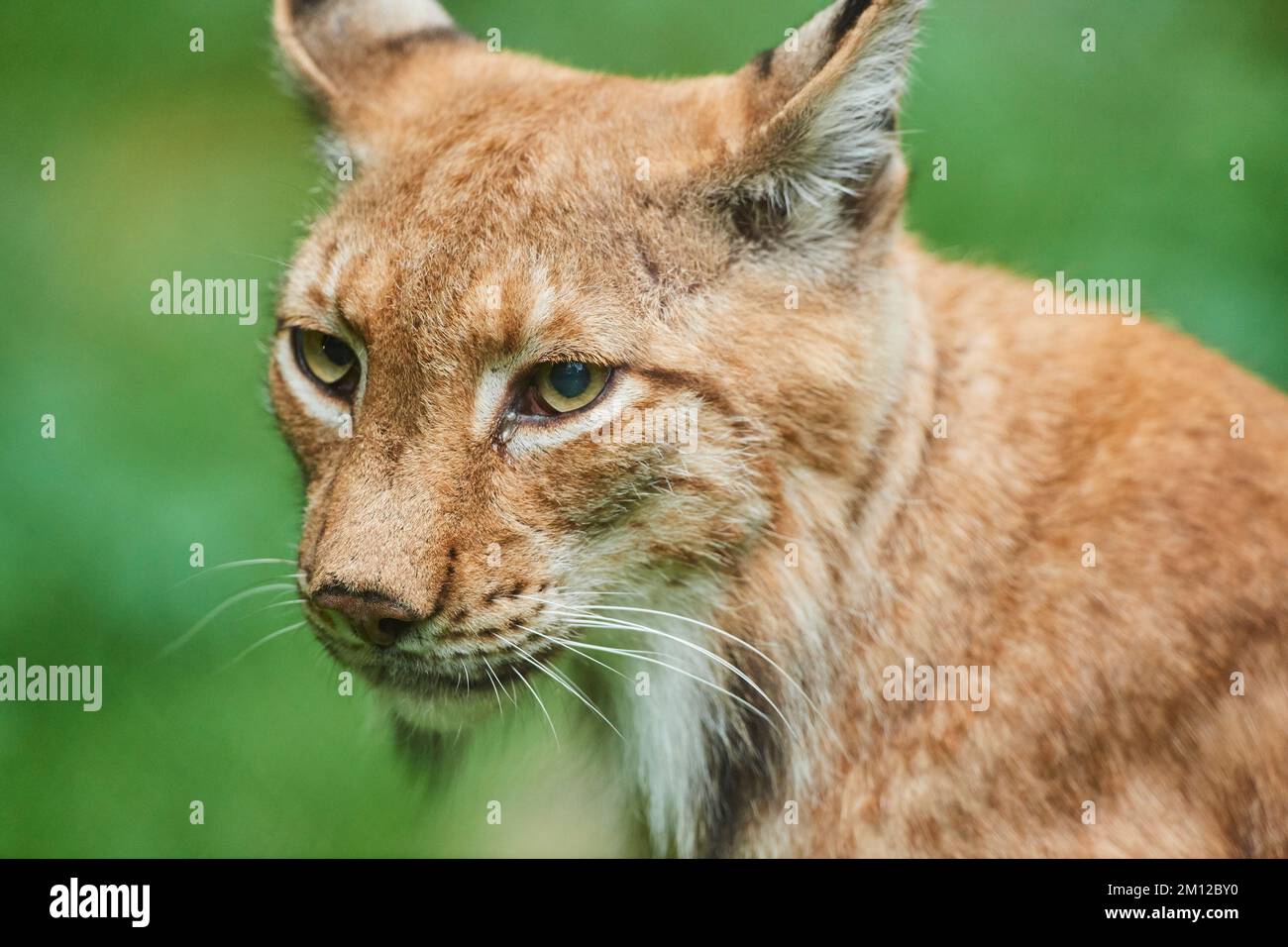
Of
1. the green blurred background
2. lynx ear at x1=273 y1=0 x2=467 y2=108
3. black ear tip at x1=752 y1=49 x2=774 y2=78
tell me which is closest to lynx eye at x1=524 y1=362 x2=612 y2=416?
black ear tip at x1=752 y1=49 x2=774 y2=78

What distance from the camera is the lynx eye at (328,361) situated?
13.9 ft

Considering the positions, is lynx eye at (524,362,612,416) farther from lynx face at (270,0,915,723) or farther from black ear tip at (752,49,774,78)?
black ear tip at (752,49,774,78)

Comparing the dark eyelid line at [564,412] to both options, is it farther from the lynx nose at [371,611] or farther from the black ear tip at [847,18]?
the black ear tip at [847,18]

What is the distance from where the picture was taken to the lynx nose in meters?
3.66

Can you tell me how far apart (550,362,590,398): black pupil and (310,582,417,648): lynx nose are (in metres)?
0.73

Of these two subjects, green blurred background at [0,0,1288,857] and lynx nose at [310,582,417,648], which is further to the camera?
green blurred background at [0,0,1288,857]

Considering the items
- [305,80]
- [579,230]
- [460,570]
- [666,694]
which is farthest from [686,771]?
[305,80]

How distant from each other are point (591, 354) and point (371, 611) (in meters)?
0.90

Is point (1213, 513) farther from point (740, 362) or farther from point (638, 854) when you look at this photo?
point (638, 854)

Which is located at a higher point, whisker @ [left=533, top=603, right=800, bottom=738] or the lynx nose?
the lynx nose

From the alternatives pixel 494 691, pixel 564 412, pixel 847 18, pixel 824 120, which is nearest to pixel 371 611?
pixel 494 691

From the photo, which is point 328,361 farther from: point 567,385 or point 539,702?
point 539,702

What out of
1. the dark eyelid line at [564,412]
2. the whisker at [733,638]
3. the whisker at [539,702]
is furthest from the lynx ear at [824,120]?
the whisker at [539,702]

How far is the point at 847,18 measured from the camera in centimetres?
376
